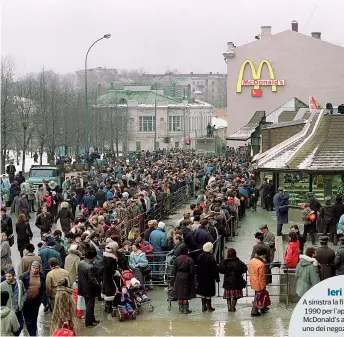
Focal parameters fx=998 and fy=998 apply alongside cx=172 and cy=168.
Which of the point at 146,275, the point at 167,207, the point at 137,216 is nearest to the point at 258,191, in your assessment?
the point at 167,207

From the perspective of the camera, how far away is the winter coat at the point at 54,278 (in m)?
16.6

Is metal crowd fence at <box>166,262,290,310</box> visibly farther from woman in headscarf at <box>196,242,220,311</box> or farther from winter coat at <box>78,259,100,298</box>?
winter coat at <box>78,259,100,298</box>

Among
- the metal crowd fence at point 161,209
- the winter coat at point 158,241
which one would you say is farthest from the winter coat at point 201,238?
the metal crowd fence at point 161,209

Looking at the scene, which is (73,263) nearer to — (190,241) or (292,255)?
(190,241)

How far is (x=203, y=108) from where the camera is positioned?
5034 inches

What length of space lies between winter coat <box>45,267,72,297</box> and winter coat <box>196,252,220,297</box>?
103 inches

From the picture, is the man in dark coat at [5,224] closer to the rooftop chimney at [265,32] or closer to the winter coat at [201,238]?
the winter coat at [201,238]

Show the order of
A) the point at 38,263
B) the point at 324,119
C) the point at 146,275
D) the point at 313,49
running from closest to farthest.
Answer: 1. the point at 38,263
2. the point at 146,275
3. the point at 324,119
4. the point at 313,49

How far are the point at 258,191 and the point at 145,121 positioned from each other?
79640 mm

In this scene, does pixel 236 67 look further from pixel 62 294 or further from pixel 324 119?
pixel 62 294

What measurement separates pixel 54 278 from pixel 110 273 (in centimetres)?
117

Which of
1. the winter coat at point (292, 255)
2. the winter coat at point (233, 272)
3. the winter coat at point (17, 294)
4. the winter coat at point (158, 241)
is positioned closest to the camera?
the winter coat at point (17, 294)

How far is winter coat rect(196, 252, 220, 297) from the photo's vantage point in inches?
704

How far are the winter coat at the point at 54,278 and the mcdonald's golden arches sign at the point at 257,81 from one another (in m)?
61.2
